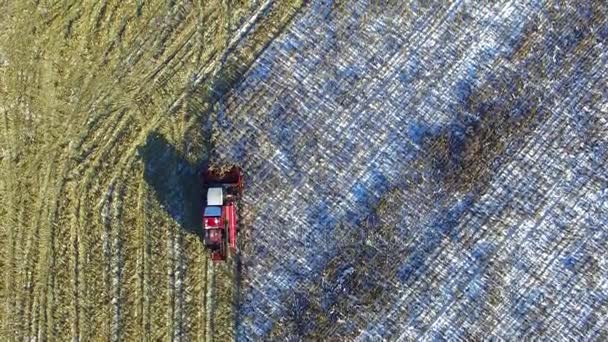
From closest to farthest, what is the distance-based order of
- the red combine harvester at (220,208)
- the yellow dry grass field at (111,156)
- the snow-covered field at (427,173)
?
the red combine harvester at (220,208) → the snow-covered field at (427,173) → the yellow dry grass field at (111,156)

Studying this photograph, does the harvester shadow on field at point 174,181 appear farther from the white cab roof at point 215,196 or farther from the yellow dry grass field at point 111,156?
the white cab roof at point 215,196

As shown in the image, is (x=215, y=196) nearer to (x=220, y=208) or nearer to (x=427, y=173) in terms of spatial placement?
(x=220, y=208)

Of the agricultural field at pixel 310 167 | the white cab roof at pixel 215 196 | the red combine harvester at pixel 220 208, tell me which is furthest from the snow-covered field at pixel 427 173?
the white cab roof at pixel 215 196

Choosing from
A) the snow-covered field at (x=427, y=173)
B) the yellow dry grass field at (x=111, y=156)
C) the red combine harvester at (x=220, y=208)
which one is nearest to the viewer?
the red combine harvester at (x=220, y=208)

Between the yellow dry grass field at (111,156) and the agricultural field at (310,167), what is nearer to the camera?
the agricultural field at (310,167)

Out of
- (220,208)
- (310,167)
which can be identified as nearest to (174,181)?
(220,208)

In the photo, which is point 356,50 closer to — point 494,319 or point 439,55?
point 439,55

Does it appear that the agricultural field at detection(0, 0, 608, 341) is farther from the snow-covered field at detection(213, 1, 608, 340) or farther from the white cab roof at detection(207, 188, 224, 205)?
the white cab roof at detection(207, 188, 224, 205)
